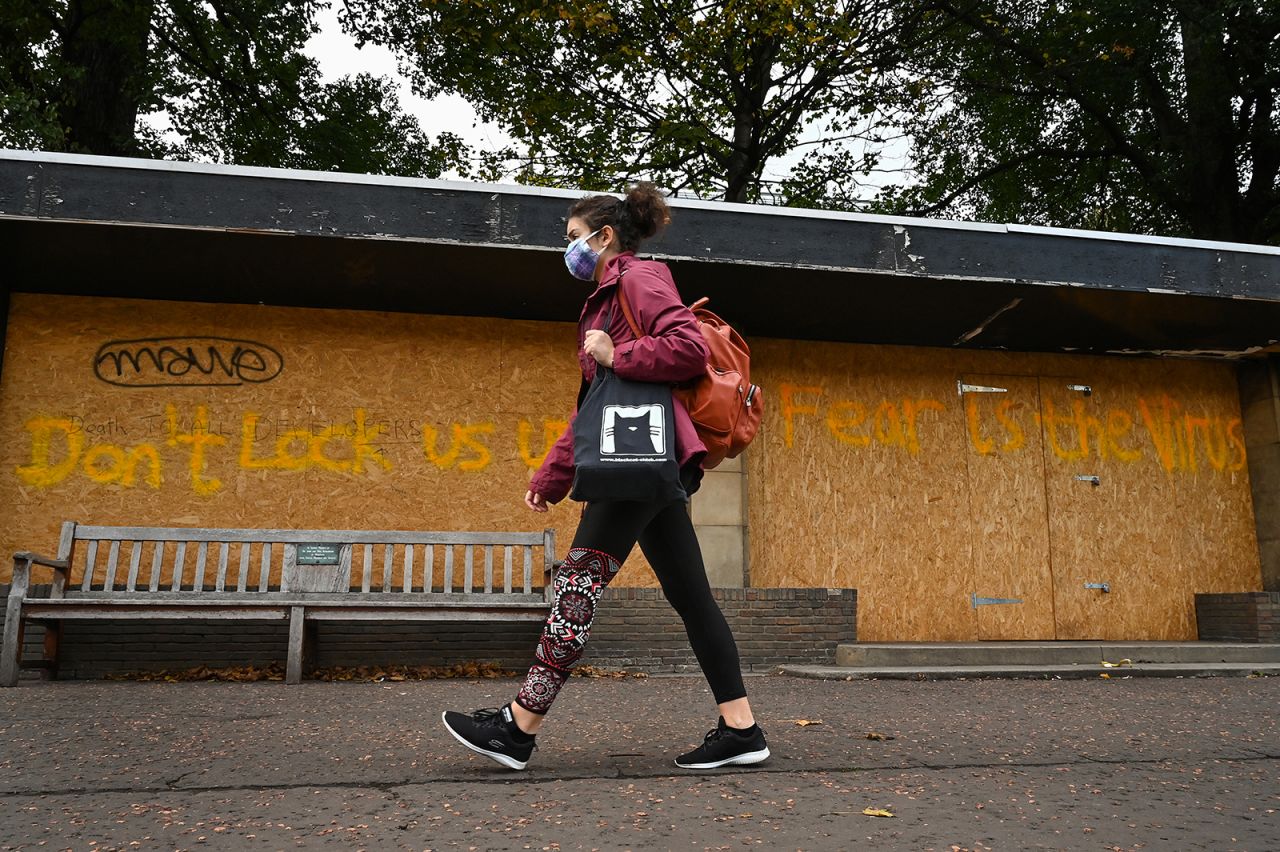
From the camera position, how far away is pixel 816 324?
8.52m

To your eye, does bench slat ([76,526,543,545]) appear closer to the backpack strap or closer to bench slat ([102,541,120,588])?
bench slat ([102,541,120,588])

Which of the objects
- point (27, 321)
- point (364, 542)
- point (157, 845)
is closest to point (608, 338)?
point (157, 845)

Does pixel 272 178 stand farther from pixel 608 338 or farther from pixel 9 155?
pixel 608 338

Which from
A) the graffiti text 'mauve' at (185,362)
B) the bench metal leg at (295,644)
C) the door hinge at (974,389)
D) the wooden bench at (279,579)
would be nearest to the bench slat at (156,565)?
the wooden bench at (279,579)

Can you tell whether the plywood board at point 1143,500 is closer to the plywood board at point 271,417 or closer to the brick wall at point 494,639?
the brick wall at point 494,639

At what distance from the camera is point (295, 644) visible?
624 centimetres

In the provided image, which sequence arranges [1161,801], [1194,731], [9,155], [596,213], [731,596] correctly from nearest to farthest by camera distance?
1. [1161,801]
2. [596,213]
3. [1194,731]
4. [9,155]
5. [731,596]

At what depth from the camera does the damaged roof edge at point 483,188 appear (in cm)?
643

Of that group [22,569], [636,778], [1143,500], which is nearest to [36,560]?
[22,569]

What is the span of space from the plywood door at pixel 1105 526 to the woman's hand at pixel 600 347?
699 centimetres

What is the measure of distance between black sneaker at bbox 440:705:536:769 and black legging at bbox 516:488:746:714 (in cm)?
8

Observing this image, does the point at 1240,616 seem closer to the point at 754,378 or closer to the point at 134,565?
the point at 754,378

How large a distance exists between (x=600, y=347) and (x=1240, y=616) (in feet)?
25.0

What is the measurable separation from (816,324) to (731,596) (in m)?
2.45
